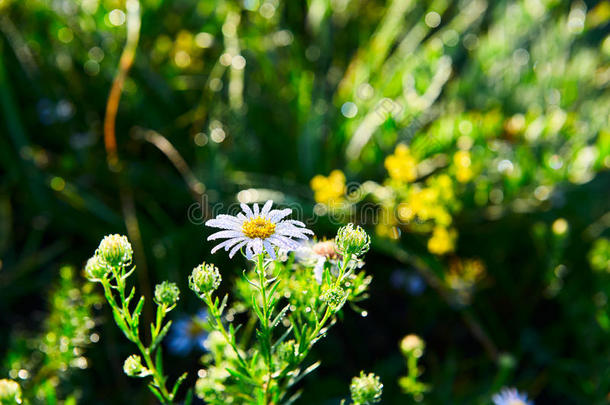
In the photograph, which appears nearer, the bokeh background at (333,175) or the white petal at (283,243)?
the white petal at (283,243)

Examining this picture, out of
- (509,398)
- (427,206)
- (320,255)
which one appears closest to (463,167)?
(427,206)

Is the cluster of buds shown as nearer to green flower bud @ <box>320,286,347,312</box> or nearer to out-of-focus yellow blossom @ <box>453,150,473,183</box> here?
green flower bud @ <box>320,286,347,312</box>

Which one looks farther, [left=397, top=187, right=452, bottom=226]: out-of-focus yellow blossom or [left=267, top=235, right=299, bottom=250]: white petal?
[left=397, top=187, right=452, bottom=226]: out-of-focus yellow blossom

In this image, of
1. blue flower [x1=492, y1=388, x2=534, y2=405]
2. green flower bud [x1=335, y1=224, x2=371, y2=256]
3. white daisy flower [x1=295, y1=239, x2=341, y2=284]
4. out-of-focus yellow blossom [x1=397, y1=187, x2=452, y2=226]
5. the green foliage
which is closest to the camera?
green flower bud [x1=335, y1=224, x2=371, y2=256]

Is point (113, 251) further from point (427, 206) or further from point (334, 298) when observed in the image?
point (427, 206)

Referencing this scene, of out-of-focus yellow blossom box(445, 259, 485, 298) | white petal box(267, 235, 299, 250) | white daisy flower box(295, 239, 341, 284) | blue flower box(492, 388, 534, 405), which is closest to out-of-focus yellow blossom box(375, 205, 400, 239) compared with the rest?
out-of-focus yellow blossom box(445, 259, 485, 298)

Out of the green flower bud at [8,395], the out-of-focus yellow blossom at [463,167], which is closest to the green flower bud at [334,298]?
the green flower bud at [8,395]

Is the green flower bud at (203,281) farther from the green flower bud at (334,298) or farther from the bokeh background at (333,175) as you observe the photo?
the bokeh background at (333,175)
